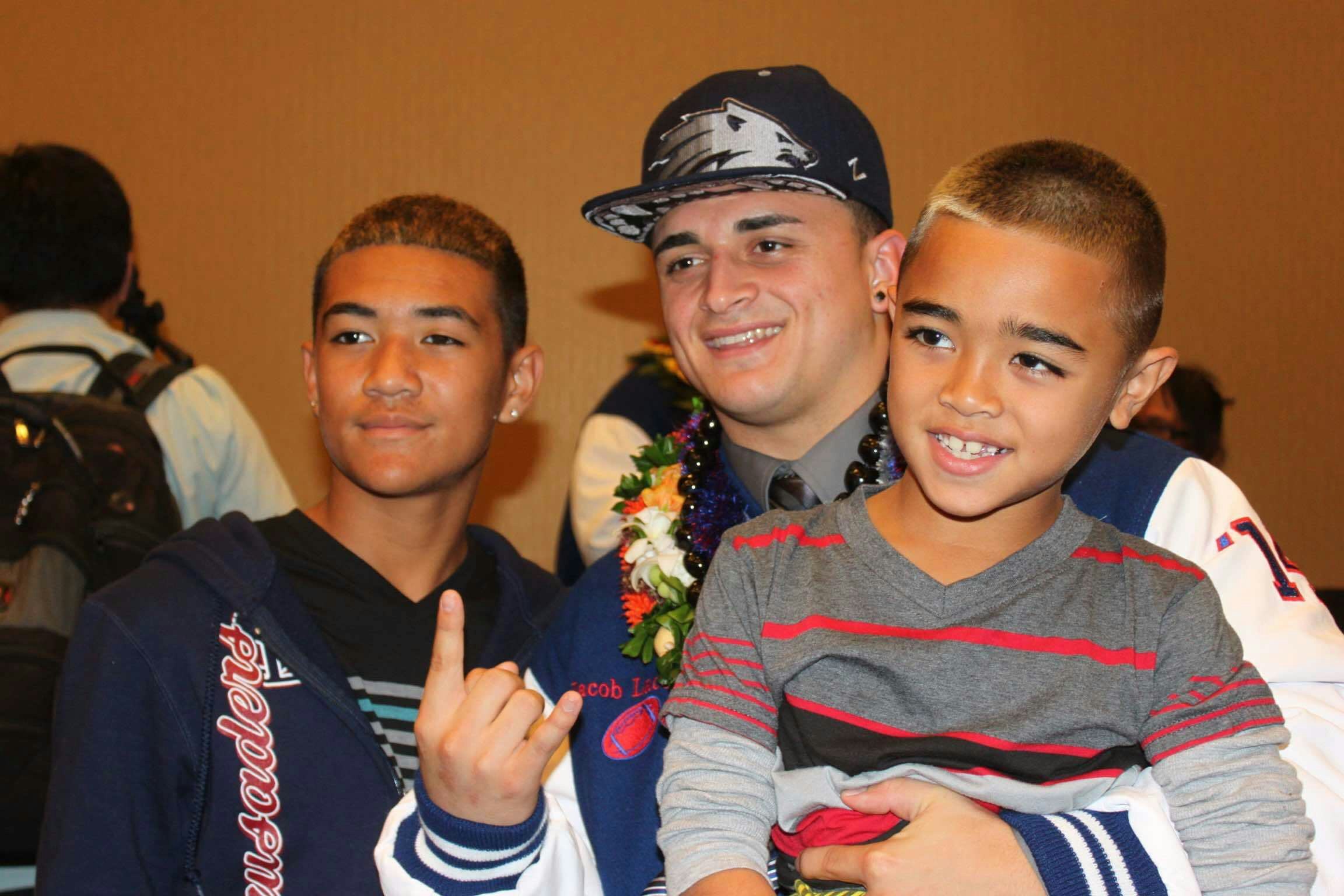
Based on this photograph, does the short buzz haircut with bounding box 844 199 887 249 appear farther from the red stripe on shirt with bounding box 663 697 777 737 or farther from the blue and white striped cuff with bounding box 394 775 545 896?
the blue and white striped cuff with bounding box 394 775 545 896

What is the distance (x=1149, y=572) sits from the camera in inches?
60.3

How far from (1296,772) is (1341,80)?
15.0ft

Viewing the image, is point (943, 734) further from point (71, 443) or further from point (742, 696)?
point (71, 443)

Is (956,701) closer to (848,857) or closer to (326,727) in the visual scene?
(848,857)

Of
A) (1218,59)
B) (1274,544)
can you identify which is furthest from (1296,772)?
(1218,59)

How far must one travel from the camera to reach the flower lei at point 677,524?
2.07 meters

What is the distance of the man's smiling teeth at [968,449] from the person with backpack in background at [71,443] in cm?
169

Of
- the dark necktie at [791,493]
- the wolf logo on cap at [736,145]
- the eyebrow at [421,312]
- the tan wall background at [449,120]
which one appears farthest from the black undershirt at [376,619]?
the tan wall background at [449,120]

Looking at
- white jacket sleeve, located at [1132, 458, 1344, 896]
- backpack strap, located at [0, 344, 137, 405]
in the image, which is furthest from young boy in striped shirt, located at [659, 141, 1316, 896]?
backpack strap, located at [0, 344, 137, 405]

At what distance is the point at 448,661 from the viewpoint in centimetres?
168

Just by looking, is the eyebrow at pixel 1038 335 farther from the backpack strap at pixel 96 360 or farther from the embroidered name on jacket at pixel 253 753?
the backpack strap at pixel 96 360

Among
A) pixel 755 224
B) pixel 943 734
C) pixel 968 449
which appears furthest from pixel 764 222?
pixel 943 734

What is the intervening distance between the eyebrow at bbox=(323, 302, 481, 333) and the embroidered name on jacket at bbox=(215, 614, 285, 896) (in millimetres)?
630

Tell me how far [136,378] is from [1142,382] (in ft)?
7.69
